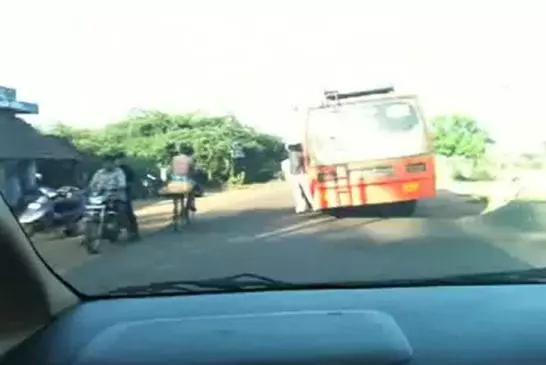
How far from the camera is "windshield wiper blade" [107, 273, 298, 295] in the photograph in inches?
130

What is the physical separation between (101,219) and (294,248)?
0.70 m

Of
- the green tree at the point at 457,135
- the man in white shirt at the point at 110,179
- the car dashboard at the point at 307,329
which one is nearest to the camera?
the car dashboard at the point at 307,329

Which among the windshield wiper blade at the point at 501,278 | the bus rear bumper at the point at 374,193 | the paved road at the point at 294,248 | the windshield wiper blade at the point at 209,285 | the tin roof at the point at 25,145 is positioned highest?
the tin roof at the point at 25,145

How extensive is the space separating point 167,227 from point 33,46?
79 cm

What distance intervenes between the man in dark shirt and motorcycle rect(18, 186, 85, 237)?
0.16m

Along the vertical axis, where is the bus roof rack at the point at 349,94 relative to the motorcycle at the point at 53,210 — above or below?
above

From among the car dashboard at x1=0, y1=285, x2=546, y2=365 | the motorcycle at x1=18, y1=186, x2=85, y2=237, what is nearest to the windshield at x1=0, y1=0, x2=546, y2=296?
the motorcycle at x1=18, y1=186, x2=85, y2=237

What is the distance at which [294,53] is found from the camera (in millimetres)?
3422

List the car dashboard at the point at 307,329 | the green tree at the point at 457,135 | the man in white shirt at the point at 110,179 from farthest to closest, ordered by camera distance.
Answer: the green tree at the point at 457,135, the man in white shirt at the point at 110,179, the car dashboard at the point at 307,329

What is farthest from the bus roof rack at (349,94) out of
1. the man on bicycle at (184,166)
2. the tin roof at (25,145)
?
the tin roof at (25,145)

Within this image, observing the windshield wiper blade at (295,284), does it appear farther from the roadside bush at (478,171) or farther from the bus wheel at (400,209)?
the roadside bush at (478,171)

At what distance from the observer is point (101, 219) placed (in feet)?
11.0

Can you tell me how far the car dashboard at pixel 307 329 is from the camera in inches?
102

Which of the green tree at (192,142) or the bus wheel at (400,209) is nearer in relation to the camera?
the green tree at (192,142)
